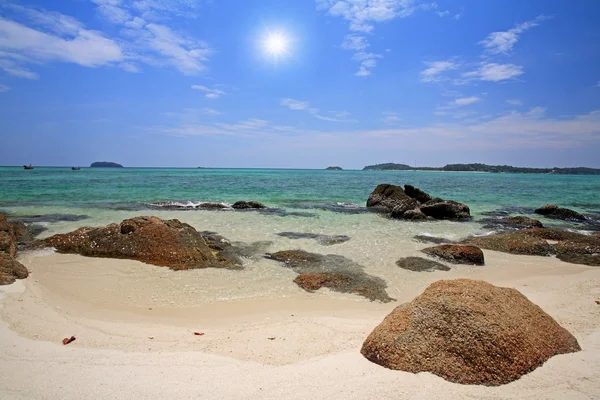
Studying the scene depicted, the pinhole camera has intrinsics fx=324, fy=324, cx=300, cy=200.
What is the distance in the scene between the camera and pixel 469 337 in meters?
3.82

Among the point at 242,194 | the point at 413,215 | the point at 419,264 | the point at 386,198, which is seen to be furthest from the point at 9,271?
the point at 242,194

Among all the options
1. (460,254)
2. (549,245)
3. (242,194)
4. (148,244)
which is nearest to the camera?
(148,244)

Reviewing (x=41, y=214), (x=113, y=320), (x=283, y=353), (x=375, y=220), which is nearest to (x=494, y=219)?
(x=375, y=220)

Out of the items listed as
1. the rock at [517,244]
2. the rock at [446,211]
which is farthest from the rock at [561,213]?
the rock at [517,244]

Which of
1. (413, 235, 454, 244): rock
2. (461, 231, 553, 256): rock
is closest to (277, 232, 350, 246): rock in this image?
(413, 235, 454, 244): rock

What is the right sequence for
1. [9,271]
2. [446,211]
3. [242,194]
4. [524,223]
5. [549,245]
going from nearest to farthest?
[9,271] < [549,245] < [524,223] < [446,211] < [242,194]

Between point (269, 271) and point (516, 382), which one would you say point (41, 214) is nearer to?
point (269, 271)

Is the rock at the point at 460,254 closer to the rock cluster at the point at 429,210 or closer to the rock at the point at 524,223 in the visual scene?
the rock cluster at the point at 429,210

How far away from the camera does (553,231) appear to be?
13.2 metres

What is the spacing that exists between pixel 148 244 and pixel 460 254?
9.37m

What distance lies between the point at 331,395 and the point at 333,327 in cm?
205

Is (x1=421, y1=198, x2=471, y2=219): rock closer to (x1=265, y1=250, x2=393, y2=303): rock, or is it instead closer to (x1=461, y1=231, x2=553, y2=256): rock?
(x1=461, y1=231, x2=553, y2=256): rock

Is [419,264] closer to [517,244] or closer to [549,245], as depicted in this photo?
[517,244]

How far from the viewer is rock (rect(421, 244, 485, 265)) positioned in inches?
387
